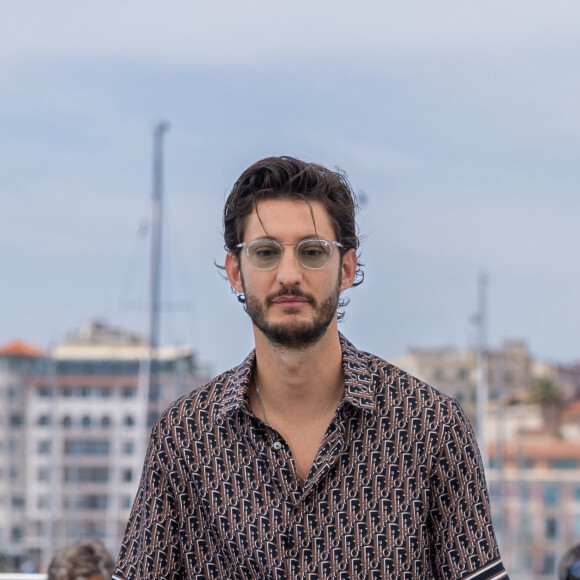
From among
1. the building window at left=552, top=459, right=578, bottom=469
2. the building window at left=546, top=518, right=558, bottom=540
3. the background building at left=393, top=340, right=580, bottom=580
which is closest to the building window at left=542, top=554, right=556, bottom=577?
the background building at left=393, top=340, right=580, bottom=580

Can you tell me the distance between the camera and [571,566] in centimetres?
491

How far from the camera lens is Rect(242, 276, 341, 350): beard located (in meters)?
3.02

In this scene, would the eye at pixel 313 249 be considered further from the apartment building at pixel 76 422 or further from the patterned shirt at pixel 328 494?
the apartment building at pixel 76 422

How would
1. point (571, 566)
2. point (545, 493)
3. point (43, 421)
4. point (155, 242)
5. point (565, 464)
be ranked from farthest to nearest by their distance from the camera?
point (43, 421)
point (545, 493)
point (565, 464)
point (155, 242)
point (571, 566)

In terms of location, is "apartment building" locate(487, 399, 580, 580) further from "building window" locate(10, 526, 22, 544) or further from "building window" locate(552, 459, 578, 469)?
"building window" locate(10, 526, 22, 544)

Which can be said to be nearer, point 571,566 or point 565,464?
point 571,566

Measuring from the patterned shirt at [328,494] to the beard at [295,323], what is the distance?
19 centimetres

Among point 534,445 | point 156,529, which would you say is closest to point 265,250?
point 156,529

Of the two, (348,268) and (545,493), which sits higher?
(545,493)

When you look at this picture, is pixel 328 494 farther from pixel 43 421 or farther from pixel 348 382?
pixel 43 421

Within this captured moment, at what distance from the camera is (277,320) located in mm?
3023

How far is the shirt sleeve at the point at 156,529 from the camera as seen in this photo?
10.6 ft

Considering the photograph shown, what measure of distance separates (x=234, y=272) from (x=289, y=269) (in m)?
0.27

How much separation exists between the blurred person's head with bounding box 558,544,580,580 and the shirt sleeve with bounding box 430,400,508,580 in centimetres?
182
